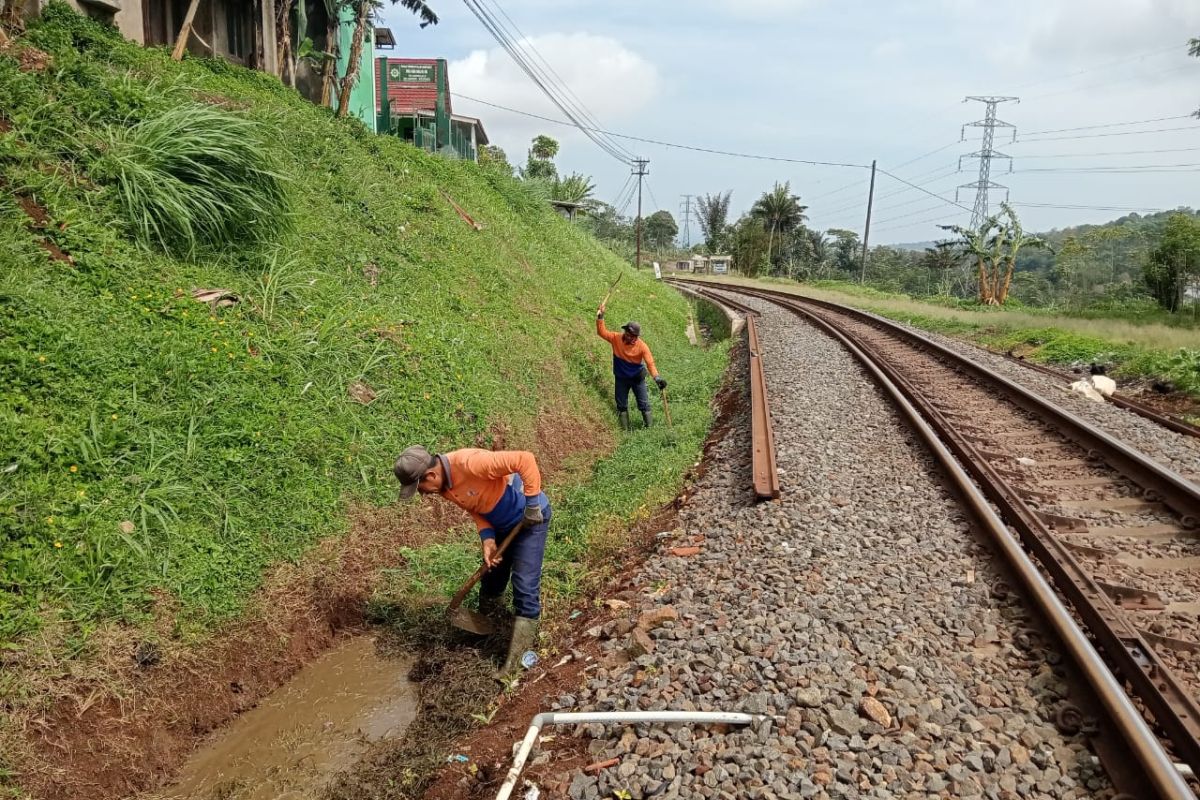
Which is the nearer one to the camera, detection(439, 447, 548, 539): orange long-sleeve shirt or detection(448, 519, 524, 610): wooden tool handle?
detection(439, 447, 548, 539): orange long-sleeve shirt

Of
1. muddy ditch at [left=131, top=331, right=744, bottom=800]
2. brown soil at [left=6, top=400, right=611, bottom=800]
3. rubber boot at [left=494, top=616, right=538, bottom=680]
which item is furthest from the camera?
rubber boot at [left=494, top=616, right=538, bottom=680]

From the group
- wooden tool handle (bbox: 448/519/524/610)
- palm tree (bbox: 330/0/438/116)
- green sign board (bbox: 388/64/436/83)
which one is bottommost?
wooden tool handle (bbox: 448/519/524/610)

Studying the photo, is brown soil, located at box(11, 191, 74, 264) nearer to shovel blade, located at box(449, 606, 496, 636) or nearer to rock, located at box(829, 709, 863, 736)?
shovel blade, located at box(449, 606, 496, 636)

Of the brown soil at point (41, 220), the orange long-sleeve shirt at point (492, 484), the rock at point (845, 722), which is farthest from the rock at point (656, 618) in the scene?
the brown soil at point (41, 220)

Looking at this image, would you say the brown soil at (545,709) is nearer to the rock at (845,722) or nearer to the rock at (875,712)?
the rock at (845,722)

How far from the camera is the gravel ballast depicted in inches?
113

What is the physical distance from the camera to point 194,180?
6875 millimetres

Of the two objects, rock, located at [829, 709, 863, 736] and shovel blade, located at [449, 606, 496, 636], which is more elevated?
rock, located at [829, 709, 863, 736]

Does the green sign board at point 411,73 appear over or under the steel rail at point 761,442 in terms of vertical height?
over

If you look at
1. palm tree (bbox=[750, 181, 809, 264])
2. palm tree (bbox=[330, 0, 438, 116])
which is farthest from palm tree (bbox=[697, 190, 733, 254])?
palm tree (bbox=[330, 0, 438, 116])

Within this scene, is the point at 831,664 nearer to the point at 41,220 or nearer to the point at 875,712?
the point at 875,712

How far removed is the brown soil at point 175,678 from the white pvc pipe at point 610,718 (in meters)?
2.08

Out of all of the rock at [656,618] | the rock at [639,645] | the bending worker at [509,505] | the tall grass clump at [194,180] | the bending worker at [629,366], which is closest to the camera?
the rock at [639,645]

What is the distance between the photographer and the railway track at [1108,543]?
3.06 meters
